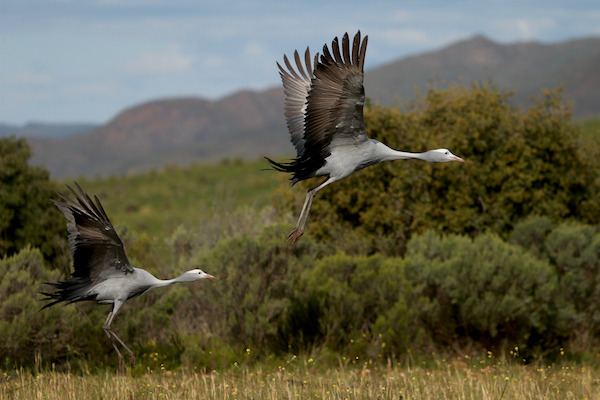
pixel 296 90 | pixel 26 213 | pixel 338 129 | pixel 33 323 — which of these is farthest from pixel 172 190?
pixel 338 129

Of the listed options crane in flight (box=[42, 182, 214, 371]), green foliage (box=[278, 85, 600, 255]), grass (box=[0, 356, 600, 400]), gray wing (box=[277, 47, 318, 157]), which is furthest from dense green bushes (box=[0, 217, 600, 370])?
gray wing (box=[277, 47, 318, 157])

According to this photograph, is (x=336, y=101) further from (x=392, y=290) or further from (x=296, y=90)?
(x=392, y=290)

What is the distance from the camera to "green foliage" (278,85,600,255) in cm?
1414

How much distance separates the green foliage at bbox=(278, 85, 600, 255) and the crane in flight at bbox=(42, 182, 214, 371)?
7.79m

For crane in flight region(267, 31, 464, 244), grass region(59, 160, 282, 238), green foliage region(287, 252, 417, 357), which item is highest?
crane in flight region(267, 31, 464, 244)

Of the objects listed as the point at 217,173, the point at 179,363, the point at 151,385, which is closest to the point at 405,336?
the point at 179,363

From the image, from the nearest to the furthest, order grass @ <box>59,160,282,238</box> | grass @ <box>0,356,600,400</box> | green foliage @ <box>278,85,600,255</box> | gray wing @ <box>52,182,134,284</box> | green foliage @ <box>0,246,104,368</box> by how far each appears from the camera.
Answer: gray wing @ <box>52,182,134,284</box>, grass @ <box>0,356,600,400</box>, green foliage @ <box>0,246,104,368</box>, green foliage @ <box>278,85,600,255</box>, grass @ <box>59,160,282,238</box>

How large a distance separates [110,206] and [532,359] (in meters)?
27.9

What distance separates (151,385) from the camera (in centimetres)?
777

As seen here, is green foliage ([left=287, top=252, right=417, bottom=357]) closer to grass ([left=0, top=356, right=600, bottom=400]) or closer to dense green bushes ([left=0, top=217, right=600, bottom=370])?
dense green bushes ([left=0, top=217, right=600, bottom=370])

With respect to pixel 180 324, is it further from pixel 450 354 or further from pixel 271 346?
pixel 450 354

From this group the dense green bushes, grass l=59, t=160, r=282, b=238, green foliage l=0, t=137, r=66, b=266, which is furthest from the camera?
grass l=59, t=160, r=282, b=238

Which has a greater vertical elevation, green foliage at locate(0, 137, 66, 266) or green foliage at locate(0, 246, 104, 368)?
green foliage at locate(0, 137, 66, 266)

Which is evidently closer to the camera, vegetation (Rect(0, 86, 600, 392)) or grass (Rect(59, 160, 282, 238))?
vegetation (Rect(0, 86, 600, 392))
